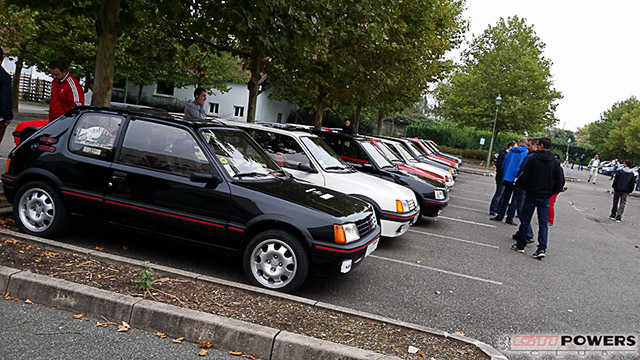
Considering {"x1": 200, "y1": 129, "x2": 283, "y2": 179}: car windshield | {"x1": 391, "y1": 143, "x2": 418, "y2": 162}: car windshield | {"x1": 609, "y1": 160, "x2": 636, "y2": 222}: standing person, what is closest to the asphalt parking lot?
{"x1": 200, "y1": 129, "x2": 283, "y2": 179}: car windshield

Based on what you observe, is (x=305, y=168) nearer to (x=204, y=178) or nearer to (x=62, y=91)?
(x=204, y=178)

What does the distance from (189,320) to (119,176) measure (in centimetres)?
230

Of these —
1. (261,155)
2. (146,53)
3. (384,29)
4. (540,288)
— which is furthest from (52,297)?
(146,53)

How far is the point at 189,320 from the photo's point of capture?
12.2 feet

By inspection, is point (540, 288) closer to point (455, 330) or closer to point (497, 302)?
point (497, 302)

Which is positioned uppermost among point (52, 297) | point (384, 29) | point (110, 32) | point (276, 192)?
point (384, 29)

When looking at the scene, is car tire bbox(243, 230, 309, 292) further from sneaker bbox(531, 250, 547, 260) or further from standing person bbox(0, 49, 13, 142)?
sneaker bbox(531, 250, 547, 260)

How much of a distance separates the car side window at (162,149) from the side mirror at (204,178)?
14cm

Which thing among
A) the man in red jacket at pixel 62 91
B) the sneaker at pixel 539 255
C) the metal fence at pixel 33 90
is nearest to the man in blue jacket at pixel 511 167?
the sneaker at pixel 539 255

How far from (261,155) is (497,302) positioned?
131 inches

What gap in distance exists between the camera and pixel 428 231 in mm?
9641

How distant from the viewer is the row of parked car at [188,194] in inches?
189

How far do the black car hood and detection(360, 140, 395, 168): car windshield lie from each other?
433cm

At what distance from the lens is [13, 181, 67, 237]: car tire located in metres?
5.50
